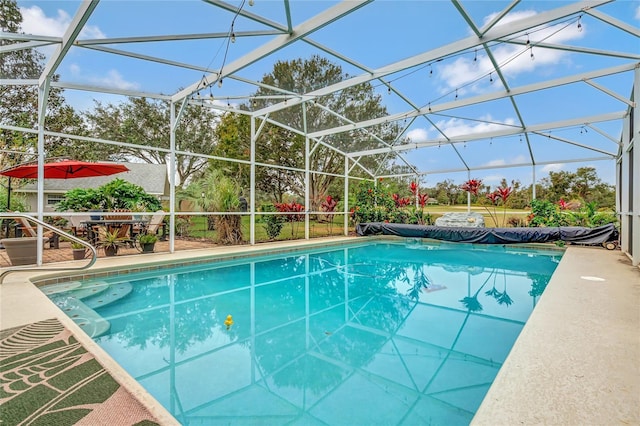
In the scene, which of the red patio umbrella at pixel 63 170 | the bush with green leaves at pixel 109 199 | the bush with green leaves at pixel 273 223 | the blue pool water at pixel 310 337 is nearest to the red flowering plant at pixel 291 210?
the bush with green leaves at pixel 273 223

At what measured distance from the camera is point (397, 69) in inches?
257

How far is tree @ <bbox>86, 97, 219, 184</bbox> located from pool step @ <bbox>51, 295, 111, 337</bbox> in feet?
41.3

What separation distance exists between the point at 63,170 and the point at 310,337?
7608 millimetres

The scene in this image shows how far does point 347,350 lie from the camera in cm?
327

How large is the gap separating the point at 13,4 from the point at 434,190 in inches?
659

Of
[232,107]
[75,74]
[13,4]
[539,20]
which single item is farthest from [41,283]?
[13,4]

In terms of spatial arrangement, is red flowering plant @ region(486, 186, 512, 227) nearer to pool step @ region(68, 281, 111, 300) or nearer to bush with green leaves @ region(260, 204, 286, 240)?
bush with green leaves @ region(260, 204, 286, 240)

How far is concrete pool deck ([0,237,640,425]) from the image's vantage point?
5.47ft

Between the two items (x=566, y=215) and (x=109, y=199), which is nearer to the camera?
(x=109, y=199)

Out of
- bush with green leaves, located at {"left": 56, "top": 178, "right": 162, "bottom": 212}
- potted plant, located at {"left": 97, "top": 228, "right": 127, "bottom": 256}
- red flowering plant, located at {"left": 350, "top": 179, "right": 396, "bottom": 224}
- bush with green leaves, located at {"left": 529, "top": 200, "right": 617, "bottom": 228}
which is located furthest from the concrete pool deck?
red flowering plant, located at {"left": 350, "top": 179, "right": 396, "bottom": 224}

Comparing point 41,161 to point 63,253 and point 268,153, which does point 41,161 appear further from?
point 268,153

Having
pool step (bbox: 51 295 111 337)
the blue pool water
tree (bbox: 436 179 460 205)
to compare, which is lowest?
the blue pool water

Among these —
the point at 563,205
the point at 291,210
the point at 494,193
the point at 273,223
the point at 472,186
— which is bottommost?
the point at 273,223

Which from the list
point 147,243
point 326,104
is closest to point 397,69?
point 326,104
